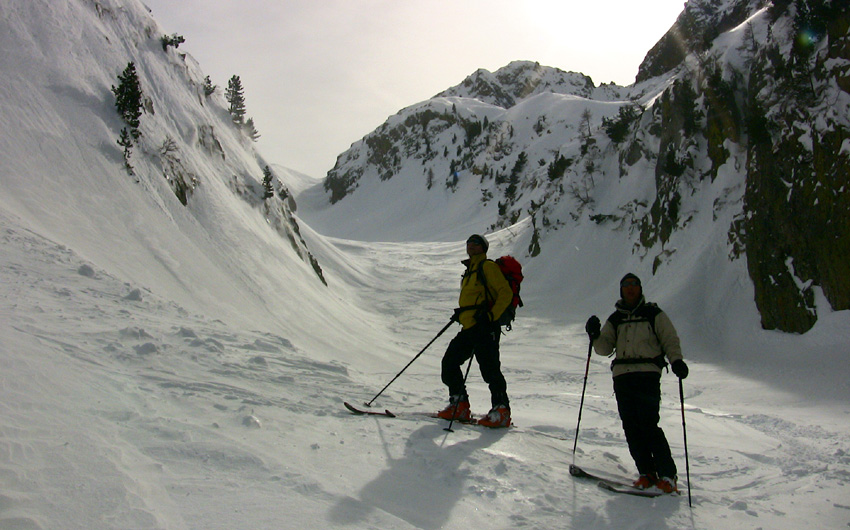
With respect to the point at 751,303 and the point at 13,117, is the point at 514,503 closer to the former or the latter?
the point at 13,117

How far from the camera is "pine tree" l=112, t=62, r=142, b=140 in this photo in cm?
1091

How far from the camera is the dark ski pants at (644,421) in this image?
4500 millimetres

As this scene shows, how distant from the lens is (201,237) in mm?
11094

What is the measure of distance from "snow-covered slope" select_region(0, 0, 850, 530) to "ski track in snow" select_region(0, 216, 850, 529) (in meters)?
0.02

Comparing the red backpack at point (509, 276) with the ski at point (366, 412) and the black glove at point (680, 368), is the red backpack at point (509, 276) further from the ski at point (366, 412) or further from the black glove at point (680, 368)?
the black glove at point (680, 368)

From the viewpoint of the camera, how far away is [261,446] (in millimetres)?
3691

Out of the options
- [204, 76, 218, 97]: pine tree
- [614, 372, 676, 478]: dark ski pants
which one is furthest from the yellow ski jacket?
[204, 76, 218, 97]: pine tree

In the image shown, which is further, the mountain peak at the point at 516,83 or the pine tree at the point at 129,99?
the mountain peak at the point at 516,83

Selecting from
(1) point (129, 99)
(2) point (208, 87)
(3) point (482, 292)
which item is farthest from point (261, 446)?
(2) point (208, 87)

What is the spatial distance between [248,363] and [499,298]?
2.84 m

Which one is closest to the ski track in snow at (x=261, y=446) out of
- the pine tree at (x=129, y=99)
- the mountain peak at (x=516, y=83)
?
the pine tree at (x=129, y=99)

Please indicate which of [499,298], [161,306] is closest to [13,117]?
[161,306]

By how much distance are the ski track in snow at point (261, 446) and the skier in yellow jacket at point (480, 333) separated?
376 millimetres

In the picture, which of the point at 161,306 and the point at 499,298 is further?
the point at 161,306
